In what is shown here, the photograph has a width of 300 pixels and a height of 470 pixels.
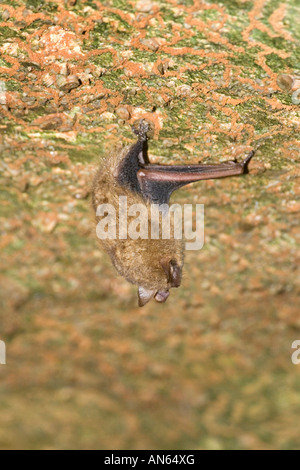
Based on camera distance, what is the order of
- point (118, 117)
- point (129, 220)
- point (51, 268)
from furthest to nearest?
1. point (51, 268)
2. point (118, 117)
3. point (129, 220)

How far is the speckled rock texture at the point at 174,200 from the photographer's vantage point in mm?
3473

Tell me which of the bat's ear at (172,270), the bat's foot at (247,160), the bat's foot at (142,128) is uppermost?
the bat's foot at (142,128)

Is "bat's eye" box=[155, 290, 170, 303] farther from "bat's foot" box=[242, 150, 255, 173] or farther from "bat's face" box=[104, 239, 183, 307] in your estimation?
"bat's foot" box=[242, 150, 255, 173]

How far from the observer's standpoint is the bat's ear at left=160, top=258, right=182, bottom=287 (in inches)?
134

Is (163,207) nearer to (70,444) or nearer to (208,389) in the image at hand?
(208,389)

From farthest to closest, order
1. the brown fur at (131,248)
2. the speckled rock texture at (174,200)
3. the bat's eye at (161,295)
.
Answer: the bat's eye at (161,295)
the speckled rock texture at (174,200)
the brown fur at (131,248)

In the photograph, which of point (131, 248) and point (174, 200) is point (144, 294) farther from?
point (174, 200)

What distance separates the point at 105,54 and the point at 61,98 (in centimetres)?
54

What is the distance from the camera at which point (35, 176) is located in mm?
3771

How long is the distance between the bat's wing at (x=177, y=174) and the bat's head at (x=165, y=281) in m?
0.59

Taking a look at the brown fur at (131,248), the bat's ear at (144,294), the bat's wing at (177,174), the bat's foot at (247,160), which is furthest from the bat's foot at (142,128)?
the bat's ear at (144,294)

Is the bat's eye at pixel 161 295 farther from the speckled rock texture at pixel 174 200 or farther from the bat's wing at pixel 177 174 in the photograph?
the bat's wing at pixel 177 174

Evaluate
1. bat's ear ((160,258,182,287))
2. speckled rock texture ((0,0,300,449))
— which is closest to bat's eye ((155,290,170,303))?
bat's ear ((160,258,182,287))

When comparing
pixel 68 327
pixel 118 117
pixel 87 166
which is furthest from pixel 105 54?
pixel 68 327
